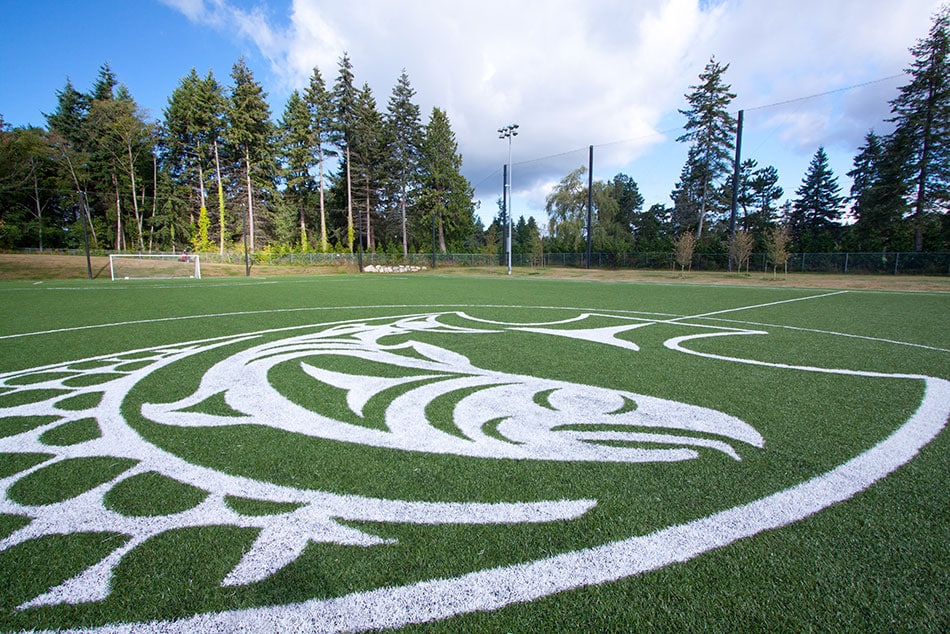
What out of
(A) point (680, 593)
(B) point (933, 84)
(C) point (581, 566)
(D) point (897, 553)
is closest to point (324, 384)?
(C) point (581, 566)

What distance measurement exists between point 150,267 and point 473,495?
3392cm

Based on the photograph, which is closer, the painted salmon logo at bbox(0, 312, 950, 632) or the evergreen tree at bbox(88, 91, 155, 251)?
the painted salmon logo at bbox(0, 312, 950, 632)

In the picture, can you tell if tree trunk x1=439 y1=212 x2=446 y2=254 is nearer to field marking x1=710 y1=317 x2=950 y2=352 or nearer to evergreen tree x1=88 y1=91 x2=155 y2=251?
evergreen tree x1=88 y1=91 x2=155 y2=251

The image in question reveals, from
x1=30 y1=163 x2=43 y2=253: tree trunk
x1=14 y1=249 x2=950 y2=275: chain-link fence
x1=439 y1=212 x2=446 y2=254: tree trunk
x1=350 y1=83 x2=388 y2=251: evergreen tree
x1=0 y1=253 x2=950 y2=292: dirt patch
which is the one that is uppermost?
x1=350 y1=83 x2=388 y2=251: evergreen tree

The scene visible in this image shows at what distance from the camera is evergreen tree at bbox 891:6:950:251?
30.8 m

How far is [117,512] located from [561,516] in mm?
2169

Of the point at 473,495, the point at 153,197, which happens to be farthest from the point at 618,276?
the point at 153,197

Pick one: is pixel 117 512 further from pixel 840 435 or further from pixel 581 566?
pixel 840 435

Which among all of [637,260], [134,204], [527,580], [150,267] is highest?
[134,204]

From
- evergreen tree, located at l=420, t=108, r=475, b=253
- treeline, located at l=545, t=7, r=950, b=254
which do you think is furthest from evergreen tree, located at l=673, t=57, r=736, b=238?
evergreen tree, located at l=420, t=108, r=475, b=253

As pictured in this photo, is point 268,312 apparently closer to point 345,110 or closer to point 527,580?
point 527,580

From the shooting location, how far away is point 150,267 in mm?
28094

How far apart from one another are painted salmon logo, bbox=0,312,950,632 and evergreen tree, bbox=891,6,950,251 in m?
40.6

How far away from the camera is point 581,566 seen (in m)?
1.71
